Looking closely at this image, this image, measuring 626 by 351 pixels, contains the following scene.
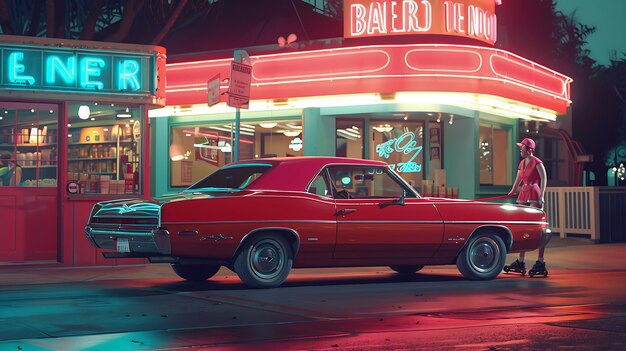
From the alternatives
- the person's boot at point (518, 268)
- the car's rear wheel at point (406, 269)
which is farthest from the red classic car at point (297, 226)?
the car's rear wheel at point (406, 269)

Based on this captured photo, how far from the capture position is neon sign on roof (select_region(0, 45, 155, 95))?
14.3 meters

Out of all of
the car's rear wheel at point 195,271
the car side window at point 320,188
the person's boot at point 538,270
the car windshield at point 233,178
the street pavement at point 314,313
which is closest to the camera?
the street pavement at point 314,313

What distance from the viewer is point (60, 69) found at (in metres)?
14.6

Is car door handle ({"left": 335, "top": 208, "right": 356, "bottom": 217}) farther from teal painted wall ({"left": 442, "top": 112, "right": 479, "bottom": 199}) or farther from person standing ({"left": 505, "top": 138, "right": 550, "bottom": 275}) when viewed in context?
teal painted wall ({"left": 442, "top": 112, "right": 479, "bottom": 199})

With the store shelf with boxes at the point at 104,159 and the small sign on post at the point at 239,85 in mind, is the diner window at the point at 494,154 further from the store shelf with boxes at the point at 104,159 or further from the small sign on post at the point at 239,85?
the store shelf with boxes at the point at 104,159

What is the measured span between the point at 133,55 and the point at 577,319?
28.8 feet

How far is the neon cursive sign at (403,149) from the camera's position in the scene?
20.4 metres

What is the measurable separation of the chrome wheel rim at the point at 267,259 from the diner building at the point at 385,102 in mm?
6360

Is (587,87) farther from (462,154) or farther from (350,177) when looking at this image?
(350,177)

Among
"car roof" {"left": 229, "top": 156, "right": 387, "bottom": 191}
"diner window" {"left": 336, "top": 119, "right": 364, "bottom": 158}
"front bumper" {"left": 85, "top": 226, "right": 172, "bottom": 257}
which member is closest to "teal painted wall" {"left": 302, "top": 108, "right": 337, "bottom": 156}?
"diner window" {"left": 336, "top": 119, "right": 364, "bottom": 158}

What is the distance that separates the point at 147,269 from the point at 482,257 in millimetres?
4882

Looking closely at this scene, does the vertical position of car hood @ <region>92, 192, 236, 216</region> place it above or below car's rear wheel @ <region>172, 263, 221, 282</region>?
above

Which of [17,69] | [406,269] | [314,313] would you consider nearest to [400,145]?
[406,269]

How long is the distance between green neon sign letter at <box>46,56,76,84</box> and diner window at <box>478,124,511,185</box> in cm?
988
